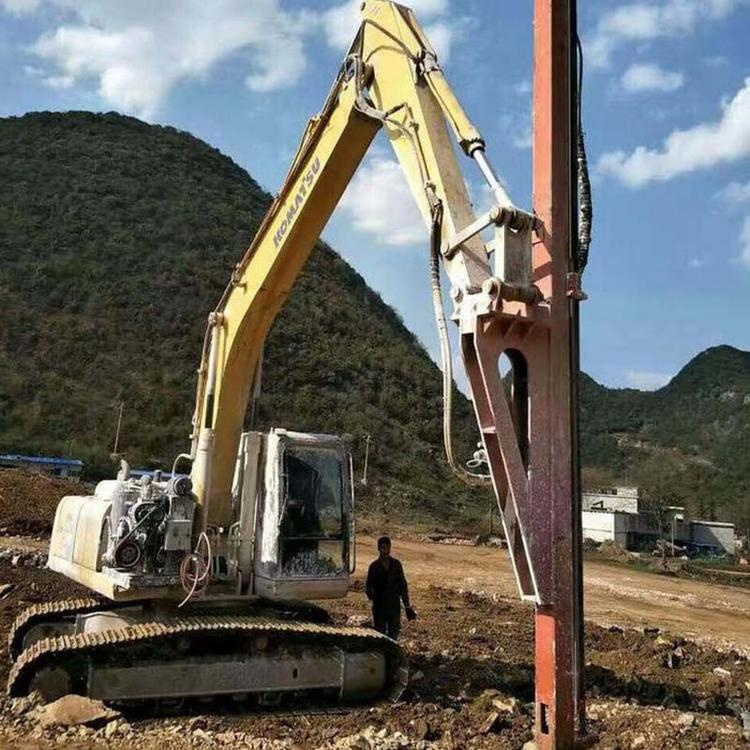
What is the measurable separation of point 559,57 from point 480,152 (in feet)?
2.54

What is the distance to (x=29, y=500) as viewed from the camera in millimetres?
19875

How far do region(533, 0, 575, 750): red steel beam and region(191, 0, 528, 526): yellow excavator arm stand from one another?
0.31 m

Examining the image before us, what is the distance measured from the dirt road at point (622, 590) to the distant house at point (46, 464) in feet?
35.0

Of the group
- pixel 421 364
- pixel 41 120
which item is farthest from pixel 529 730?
pixel 41 120

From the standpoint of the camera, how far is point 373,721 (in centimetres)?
676

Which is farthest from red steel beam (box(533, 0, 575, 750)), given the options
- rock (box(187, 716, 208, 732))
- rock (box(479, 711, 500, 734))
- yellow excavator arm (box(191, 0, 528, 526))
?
rock (box(187, 716, 208, 732))

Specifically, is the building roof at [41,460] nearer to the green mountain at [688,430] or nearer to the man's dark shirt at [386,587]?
the man's dark shirt at [386,587]

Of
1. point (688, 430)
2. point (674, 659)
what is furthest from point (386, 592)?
point (688, 430)

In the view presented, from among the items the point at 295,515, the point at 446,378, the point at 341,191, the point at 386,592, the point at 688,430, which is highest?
the point at 688,430

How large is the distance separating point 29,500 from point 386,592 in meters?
13.8

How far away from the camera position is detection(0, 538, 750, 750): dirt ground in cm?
609

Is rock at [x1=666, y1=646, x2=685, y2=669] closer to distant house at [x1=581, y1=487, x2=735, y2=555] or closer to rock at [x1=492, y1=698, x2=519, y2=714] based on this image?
rock at [x1=492, y1=698, x2=519, y2=714]

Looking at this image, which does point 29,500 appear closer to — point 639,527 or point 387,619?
point 387,619

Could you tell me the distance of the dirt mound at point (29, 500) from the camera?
18344 millimetres
